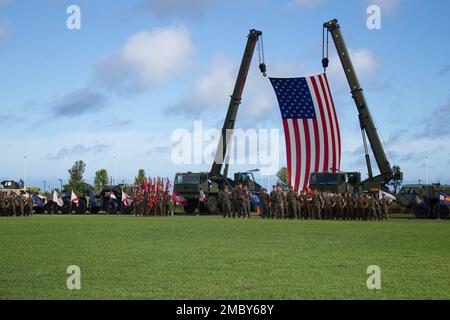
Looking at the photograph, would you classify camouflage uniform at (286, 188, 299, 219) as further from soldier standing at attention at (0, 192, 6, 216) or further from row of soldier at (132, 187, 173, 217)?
soldier standing at attention at (0, 192, 6, 216)

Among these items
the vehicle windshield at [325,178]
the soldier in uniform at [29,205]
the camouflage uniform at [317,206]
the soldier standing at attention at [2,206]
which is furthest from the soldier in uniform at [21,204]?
the camouflage uniform at [317,206]

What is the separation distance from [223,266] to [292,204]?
2359 cm

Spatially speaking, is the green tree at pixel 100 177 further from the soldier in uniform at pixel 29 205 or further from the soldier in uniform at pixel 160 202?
the soldier in uniform at pixel 160 202

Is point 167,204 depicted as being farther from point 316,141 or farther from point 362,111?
point 362,111

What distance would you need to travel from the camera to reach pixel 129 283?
31.3ft

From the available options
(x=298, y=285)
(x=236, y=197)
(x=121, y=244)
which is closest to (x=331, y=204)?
(x=236, y=197)

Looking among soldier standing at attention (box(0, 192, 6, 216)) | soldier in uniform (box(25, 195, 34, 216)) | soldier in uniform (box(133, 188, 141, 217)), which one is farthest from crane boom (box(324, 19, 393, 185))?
soldier standing at attention (box(0, 192, 6, 216))

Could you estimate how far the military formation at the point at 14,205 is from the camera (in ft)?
129

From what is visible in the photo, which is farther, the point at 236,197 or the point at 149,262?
the point at 236,197

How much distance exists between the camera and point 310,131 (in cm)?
3656

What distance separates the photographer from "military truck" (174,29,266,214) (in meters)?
42.2

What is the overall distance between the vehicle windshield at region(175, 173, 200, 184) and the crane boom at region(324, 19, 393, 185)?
10397 mm
